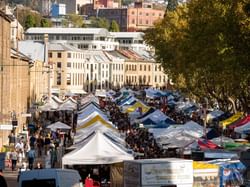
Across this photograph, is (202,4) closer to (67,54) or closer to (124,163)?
(124,163)

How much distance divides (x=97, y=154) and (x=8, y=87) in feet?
77.5

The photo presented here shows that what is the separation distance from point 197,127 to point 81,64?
438 ft

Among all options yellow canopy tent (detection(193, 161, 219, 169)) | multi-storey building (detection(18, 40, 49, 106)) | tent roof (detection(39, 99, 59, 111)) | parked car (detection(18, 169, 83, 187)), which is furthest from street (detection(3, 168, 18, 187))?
multi-storey building (detection(18, 40, 49, 106))

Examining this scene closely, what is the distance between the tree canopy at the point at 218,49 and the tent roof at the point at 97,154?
7872mm

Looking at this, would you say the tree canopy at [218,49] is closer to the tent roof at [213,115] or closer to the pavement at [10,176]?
the tent roof at [213,115]

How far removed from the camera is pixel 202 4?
2034 inches

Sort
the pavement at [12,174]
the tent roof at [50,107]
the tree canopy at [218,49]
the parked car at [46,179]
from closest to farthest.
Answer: the parked car at [46,179]
the pavement at [12,174]
the tree canopy at [218,49]
the tent roof at [50,107]

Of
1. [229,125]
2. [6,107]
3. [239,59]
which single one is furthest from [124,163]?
[6,107]

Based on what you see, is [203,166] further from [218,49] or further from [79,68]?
[79,68]

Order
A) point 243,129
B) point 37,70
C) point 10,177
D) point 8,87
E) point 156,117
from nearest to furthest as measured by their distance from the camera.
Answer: point 10,177
point 243,129
point 156,117
point 8,87
point 37,70

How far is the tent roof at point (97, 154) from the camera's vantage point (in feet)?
96.3

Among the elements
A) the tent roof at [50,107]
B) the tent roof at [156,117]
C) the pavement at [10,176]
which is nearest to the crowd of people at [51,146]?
the pavement at [10,176]

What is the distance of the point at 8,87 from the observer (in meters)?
52.6

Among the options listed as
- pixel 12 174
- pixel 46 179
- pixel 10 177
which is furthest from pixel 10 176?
pixel 46 179
